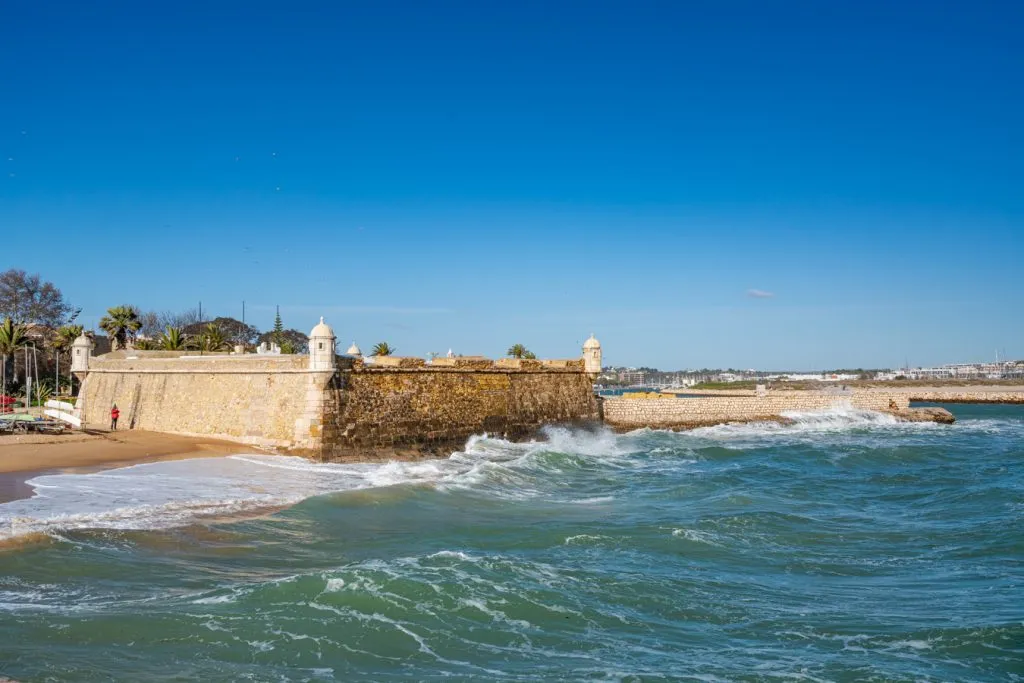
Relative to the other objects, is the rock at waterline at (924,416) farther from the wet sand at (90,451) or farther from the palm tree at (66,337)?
Result: the palm tree at (66,337)

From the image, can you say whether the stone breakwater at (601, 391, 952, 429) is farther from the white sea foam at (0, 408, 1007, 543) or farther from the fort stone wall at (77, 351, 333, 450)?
the fort stone wall at (77, 351, 333, 450)

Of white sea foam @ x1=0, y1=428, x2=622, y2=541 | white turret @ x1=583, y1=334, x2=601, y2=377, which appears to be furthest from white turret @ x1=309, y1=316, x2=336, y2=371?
white turret @ x1=583, y1=334, x2=601, y2=377

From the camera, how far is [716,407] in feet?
128

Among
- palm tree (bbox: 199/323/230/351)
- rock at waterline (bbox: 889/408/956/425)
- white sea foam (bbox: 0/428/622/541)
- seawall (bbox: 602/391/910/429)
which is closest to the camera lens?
white sea foam (bbox: 0/428/622/541)

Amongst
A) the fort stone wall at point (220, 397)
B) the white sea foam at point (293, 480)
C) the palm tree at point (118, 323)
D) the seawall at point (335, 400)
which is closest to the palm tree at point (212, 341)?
the palm tree at point (118, 323)

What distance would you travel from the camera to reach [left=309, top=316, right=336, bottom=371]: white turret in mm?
21828

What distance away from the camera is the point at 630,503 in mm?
17531

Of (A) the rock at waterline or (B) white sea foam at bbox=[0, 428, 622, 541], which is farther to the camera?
(A) the rock at waterline

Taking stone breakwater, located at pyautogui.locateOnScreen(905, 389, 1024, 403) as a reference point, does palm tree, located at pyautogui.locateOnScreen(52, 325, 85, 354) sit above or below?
above

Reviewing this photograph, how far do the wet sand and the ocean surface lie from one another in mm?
1309

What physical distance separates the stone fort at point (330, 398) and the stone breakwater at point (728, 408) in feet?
13.6

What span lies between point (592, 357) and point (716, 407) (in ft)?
29.4

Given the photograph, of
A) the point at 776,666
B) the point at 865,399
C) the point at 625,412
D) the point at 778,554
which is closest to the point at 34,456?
the point at 778,554

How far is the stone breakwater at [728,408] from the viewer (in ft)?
118
